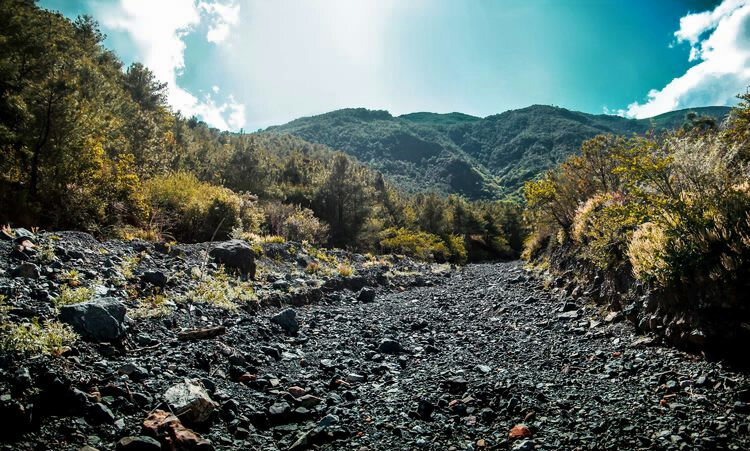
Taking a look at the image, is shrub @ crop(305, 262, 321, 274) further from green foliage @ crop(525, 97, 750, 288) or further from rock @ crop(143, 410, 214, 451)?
rock @ crop(143, 410, 214, 451)

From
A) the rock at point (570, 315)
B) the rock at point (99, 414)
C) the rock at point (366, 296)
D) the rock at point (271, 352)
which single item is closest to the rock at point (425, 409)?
the rock at point (271, 352)

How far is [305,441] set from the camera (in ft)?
12.7

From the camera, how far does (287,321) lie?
7844 millimetres

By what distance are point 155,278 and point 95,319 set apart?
2866 millimetres

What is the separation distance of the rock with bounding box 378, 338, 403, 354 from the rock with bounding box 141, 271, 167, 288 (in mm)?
4640

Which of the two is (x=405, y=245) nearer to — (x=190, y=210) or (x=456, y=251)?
(x=456, y=251)

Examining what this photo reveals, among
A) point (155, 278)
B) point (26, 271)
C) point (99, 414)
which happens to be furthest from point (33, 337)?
point (155, 278)

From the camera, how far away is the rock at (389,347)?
281 inches

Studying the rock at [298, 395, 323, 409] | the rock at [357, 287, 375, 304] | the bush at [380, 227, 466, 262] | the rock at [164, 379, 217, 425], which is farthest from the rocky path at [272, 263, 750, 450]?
the bush at [380, 227, 466, 262]

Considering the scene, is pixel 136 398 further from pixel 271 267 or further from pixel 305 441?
pixel 271 267

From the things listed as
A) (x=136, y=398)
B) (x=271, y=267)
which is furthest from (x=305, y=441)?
(x=271, y=267)

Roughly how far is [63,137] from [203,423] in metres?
10.7

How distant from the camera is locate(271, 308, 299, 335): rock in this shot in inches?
303

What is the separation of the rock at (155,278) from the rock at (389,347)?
464 centimetres
